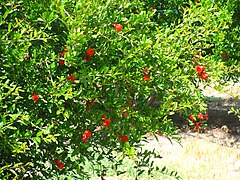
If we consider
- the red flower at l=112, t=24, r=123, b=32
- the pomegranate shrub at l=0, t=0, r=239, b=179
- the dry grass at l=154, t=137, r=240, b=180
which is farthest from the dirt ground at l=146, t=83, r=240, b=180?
the red flower at l=112, t=24, r=123, b=32

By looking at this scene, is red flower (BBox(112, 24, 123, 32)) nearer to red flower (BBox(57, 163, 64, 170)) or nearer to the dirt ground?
red flower (BBox(57, 163, 64, 170))

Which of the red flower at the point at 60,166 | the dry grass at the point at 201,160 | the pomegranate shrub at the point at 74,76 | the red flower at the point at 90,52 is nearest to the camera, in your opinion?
the pomegranate shrub at the point at 74,76

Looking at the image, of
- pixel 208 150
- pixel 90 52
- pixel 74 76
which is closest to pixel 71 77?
pixel 74 76

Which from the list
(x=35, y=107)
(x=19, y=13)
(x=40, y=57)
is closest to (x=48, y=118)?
(x=35, y=107)

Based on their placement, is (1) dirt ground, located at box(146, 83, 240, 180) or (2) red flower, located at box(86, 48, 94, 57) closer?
(2) red flower, located at box(86, 48, 94, 57)

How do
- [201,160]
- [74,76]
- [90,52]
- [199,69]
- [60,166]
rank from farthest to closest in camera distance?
1. [201,160]
2. [199,69]
3. [60,166]
4. [90,52]
5. [74,76]

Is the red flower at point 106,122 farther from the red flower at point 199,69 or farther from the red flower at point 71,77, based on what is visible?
the red flower at point 199,69

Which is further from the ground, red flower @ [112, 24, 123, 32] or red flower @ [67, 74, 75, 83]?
red flower @ [112, 24, 123, 32]

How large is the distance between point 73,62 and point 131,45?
0.59 meters

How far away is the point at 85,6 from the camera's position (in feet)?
8.71

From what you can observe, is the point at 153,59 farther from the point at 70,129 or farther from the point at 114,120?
the point at 70,129

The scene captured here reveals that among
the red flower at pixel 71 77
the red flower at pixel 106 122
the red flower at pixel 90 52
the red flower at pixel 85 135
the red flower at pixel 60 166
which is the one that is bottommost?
the red flower at pixel 60 166

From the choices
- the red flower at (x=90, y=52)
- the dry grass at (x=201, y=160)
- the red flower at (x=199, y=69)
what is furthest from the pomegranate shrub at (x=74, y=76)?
the dry grass at (x=201, y=160)

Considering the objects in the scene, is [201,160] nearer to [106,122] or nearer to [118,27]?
[106,122]
